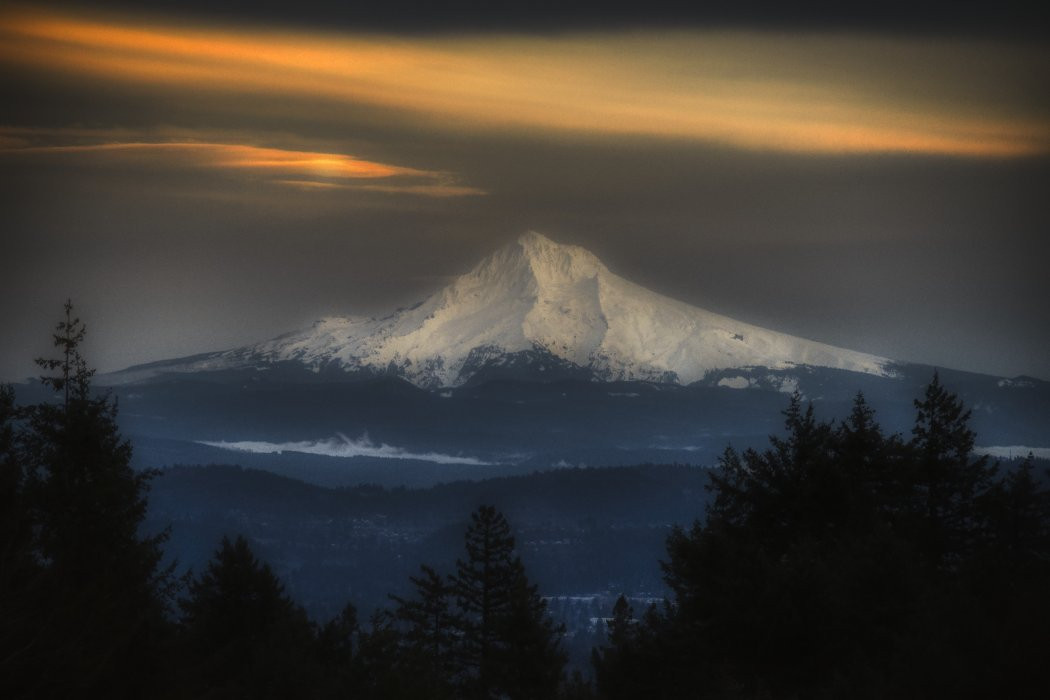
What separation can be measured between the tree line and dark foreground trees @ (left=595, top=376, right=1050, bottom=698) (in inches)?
Answer: 2.1

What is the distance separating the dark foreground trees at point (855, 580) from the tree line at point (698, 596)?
0.05m

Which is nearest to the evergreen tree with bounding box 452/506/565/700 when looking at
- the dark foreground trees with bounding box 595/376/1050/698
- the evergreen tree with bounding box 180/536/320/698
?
the dark foreground trees with bounding box 595/376/1050/698

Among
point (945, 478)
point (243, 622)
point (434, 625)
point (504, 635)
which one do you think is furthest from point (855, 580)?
point (434, 625)

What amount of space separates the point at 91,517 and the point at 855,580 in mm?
16936

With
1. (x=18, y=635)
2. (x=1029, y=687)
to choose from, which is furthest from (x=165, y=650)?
(x=1029, y=687)

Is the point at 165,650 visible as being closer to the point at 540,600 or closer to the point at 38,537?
the point at 38,537

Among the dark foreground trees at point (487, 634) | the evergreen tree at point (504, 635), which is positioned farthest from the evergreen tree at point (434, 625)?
the evergreen tree at point (504, 635)

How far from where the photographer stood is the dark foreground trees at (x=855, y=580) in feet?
70.0

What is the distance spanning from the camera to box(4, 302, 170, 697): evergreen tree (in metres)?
23.7

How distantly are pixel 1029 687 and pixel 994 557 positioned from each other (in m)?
9.24

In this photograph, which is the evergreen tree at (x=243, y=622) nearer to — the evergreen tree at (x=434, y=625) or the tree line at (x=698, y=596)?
the tree line at (x=698, y=596)

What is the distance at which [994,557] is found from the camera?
27.9m

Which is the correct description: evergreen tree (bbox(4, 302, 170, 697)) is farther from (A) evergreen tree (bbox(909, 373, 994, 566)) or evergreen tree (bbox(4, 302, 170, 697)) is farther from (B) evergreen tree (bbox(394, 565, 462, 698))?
(A) evergreen tree (bbox(909, 373, 994, 566))

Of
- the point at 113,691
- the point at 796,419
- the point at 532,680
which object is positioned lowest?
the point at 532,680
